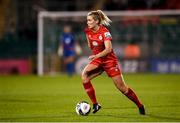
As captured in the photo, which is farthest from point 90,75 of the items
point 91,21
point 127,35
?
point 127,35

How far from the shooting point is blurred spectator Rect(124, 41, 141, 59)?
94.1 feet

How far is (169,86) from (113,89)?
193 centimetres

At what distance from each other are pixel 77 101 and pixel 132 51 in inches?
532

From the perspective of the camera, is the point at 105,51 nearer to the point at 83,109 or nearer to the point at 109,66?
the point at 109,66

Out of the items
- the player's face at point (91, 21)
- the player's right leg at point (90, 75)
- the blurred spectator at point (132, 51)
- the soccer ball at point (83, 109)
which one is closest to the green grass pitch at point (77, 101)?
the soccer ball at point (83, 109)

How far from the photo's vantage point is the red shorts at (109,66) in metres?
12.0

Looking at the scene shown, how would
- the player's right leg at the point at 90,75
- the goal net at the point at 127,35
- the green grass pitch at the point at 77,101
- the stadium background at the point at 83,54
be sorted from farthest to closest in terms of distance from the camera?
1. the goal net at the point at 127,35
2. the stadium background at the point at 83,54
3. the player's right leg at the point at 90,75
4. the green grass pitch at the point at 77,101

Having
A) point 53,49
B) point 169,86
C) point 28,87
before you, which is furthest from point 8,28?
point 169,86

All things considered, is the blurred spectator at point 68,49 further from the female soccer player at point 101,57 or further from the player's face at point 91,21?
the player's face at point 91,21

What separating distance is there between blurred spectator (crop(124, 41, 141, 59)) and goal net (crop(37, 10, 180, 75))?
4.0 inches

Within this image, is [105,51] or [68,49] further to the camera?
[68,49]

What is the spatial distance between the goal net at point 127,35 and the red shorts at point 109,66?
16.0 m

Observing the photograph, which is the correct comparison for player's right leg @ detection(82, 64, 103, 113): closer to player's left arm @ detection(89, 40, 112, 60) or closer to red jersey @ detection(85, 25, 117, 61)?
red jersey @ detection(85, 25, 117, 61)

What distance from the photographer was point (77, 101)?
1547cm
